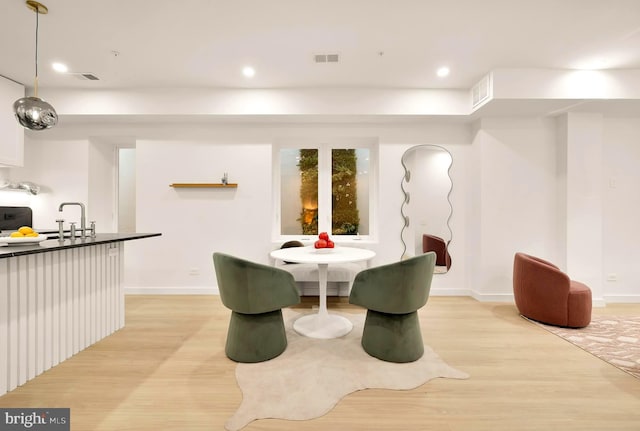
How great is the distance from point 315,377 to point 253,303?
67cm

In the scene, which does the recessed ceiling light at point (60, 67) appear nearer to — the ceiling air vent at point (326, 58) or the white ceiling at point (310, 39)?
the white ceiling at point (310, 39)

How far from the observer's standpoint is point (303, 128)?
13.8 feet

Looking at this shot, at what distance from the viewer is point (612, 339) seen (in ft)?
8.73

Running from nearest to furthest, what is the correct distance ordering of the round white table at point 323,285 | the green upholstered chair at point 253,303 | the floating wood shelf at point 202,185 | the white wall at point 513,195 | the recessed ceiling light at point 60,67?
the green upholstered chair at point 253,303 → the round white table at point 323,285 → the recessed ceiling light at point 60,67 → the white wall at point 513,195 → the floating wood shelf at point 202,185

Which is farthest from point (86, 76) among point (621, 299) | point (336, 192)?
point (621, 299)

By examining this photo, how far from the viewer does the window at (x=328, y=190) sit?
4484 millimetres

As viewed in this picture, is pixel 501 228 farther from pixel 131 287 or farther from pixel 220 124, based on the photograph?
pixel 131 287

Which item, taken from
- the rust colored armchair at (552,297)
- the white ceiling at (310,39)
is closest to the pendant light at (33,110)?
the white ceiling at (310,39)

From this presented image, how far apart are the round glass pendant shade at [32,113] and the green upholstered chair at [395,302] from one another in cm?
288

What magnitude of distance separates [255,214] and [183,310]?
1.51m

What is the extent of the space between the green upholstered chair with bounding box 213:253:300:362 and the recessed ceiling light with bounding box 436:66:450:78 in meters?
2.86

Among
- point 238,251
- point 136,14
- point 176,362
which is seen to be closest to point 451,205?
point 238,251

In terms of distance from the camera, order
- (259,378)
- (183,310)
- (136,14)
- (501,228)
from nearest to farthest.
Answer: (259,378), (136,14), (183,310), (501,228)

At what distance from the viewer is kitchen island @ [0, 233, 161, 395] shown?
1861mm
